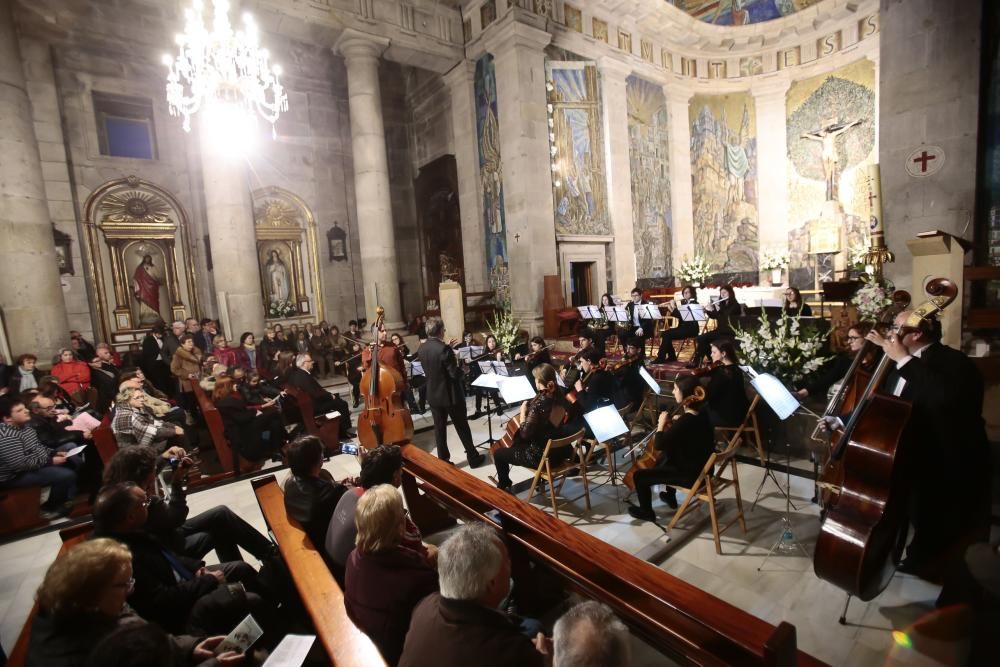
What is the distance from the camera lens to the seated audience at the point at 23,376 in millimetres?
7262

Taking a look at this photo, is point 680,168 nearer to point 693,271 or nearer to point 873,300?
point 693,271

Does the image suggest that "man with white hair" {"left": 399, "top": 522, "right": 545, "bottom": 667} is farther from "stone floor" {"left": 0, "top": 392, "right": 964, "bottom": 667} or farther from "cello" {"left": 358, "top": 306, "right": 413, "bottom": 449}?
"cello" {"left": 358, "top": 306, "right": 413, "bottom": 449}

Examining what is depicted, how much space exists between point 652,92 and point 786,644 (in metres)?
16.7

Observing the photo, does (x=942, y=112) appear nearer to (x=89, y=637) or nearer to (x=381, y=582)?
(x=381, y=582)

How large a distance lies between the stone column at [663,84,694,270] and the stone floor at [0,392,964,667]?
1218cm

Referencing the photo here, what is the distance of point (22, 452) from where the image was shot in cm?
502

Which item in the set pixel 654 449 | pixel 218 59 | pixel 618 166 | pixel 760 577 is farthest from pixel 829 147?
pixel 218 59

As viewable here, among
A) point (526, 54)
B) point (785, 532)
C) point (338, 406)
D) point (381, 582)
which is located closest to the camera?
point (381, 582)

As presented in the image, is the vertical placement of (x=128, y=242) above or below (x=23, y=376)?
above

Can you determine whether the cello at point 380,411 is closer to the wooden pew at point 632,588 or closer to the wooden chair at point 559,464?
the wooden chair at point 559,464

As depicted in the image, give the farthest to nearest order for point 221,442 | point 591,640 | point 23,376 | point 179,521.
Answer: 1. point 23,376
2. point 221,442
3. point 179,521
4. point 591,640

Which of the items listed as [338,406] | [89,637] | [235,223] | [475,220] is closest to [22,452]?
[338,406]

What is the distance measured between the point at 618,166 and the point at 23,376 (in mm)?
13892

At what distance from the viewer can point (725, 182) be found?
675 inches
